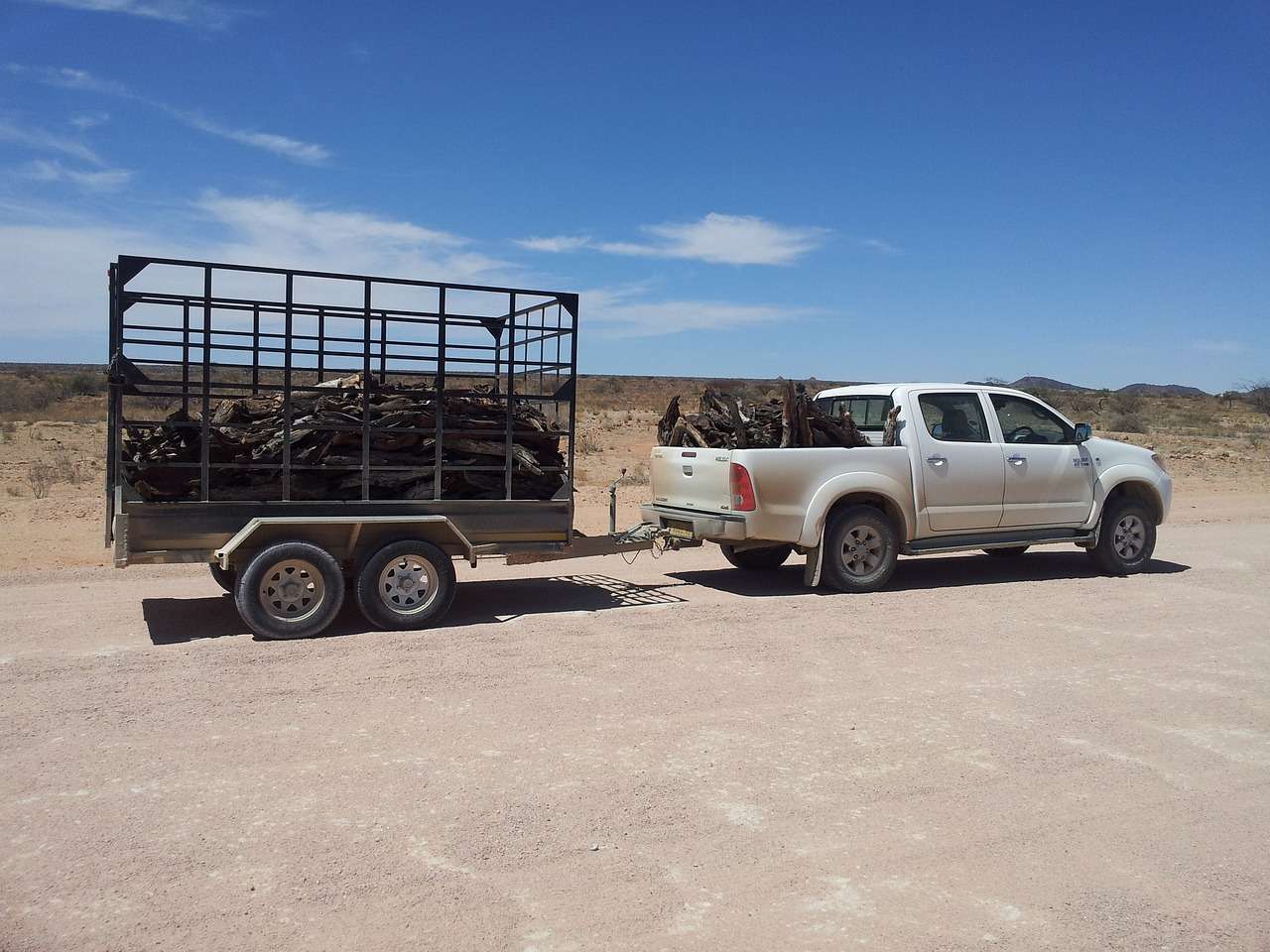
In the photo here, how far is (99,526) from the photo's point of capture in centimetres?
1448

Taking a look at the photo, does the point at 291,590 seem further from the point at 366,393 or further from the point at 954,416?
the point at 954,416

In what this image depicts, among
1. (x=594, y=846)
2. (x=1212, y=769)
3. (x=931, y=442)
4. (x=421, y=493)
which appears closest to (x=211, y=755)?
(x=594, y=846)

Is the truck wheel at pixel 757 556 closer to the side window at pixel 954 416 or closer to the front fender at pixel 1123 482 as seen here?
the side window at pixel 954 416

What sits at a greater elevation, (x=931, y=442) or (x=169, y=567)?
(x=931, y=442)

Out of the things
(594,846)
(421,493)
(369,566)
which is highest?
Result: (421,493)

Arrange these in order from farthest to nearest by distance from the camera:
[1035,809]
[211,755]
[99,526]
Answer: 1. [99,526]
2. [211,755]
3. [1035,809]

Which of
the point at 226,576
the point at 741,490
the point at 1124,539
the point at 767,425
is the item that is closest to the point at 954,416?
the point at 767,425

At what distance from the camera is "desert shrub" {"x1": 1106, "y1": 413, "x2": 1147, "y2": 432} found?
4385 centimetres

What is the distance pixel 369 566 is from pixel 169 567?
4257 mm

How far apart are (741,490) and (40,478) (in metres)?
14.2

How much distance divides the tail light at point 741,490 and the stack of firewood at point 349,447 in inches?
66.8

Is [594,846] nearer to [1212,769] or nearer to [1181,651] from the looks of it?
[1212,769]

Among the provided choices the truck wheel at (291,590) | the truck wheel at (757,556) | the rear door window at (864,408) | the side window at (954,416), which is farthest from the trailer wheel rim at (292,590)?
the side window at (954,416)

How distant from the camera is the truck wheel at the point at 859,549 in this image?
34.8 feet
